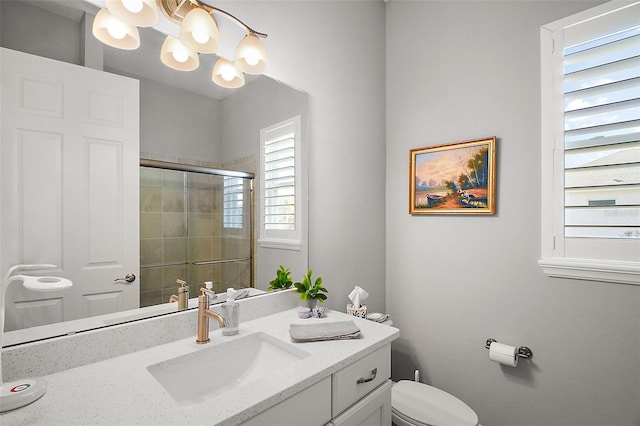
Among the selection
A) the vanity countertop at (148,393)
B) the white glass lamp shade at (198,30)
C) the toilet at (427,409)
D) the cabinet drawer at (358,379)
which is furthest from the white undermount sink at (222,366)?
the white glass lamp shade at (198,30)

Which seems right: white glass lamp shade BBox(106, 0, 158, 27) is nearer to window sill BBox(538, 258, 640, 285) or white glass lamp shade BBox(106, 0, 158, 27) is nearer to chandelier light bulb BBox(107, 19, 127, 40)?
chandelier light bulb BBox(107, 19, 127, 40)

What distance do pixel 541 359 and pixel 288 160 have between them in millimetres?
1617

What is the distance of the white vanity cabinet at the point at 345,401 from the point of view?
0.85m

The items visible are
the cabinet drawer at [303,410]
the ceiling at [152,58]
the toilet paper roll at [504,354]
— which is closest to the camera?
the cabinet drawer at [303,410]

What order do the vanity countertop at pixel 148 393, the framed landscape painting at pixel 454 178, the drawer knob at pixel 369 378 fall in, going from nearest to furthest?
the vanity countertop at pixel 148 393
the drawer knob at pixel 369 378
the framed landscape painting at pixel 454 178

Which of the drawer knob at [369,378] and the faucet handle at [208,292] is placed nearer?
the drawer knob at [369,378]

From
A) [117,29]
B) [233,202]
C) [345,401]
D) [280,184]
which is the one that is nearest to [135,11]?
[117,29]

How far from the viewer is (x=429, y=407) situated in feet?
5.02

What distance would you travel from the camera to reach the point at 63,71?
933 mm

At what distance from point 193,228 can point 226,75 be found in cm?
67

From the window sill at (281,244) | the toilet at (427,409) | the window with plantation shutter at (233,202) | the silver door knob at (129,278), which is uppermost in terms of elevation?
the window with plantation shutter at (233,202)

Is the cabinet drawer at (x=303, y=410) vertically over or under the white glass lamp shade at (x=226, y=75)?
under

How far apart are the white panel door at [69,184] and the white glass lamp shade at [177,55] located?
0.16 m

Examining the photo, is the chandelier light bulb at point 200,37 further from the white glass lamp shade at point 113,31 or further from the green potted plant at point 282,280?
the green potted plant at point 282,280
